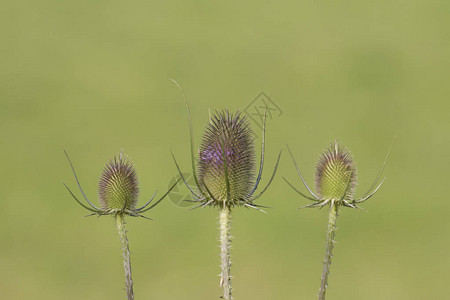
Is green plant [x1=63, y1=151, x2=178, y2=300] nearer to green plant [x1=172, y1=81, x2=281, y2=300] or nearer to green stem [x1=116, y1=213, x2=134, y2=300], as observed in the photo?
green stem [x1=116, y1=213, x2=134, y2=300]

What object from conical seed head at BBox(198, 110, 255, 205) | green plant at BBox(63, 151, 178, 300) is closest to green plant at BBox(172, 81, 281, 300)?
conical seed head at BBox(198, 110, 255, 205)

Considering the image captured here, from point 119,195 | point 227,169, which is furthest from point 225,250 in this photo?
point 119,195

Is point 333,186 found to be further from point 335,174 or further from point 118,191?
point 118,191

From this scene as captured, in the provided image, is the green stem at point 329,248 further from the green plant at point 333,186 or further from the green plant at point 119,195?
the green plant at point 119,195

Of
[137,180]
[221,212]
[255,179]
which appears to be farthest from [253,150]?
[137,180]

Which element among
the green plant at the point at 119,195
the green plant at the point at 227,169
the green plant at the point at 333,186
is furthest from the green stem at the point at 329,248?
the green plant at the point at 119,195
